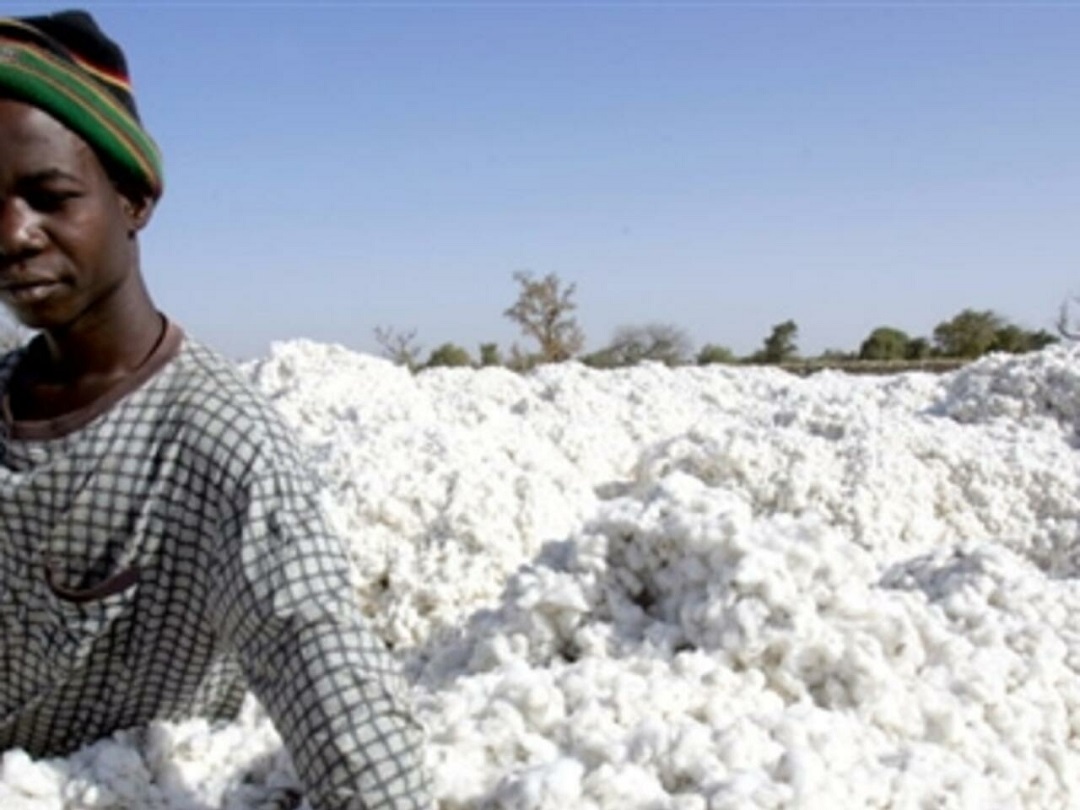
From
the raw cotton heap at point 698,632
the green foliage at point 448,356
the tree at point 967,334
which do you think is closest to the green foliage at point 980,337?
the tree at point 967,334

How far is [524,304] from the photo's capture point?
12.3 m

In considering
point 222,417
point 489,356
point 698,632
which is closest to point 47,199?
point 222,417

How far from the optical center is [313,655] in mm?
1141

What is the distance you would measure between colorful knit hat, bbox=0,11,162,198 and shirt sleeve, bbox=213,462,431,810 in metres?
0.39

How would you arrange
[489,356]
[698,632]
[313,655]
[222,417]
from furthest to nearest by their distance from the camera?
1. [489,356]
2. [698,632]
3. [222,417]
4. [313,655]

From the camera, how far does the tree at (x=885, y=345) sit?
14391 millimetres

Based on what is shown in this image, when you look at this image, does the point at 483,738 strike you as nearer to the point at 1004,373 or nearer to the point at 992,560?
the point at 992,560

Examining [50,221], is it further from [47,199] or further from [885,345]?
[885,345]

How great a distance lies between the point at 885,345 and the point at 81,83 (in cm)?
1422

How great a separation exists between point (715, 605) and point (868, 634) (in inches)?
7.5

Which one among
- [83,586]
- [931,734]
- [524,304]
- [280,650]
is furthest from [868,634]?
[524,304]

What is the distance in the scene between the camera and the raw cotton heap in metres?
1.24

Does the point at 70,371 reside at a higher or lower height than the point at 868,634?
higher

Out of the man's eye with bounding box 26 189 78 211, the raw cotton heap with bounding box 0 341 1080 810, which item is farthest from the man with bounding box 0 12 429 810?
the raw cotton heap with bounding box 0 341 1080 810
